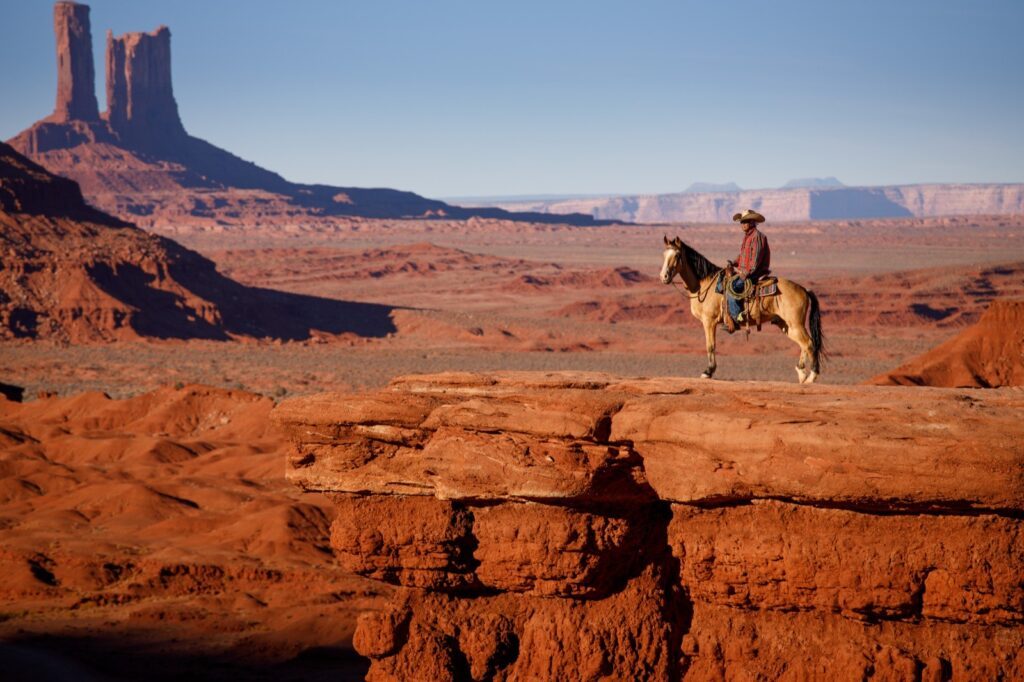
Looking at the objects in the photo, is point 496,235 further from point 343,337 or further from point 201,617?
point 201,617

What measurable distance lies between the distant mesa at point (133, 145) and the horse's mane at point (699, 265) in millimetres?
144588

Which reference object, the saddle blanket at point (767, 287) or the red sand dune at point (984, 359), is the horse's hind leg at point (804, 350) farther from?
the red sand dune at point (984, 359)

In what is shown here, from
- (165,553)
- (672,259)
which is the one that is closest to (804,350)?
(672,259)

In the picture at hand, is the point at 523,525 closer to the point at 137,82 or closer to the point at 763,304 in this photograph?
the point at 763,304

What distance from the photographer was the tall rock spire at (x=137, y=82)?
167375 millimetres

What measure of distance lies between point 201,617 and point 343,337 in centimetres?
4674

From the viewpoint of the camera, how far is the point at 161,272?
67.2 metres

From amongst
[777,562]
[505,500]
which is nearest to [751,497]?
[777,562]

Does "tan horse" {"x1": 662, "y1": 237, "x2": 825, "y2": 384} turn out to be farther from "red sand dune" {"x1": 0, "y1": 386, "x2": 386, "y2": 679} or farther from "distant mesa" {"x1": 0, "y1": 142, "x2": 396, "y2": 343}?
"distant mesa" {"x1": 0, "y1": 142, "x2": 396, "y2": 343}

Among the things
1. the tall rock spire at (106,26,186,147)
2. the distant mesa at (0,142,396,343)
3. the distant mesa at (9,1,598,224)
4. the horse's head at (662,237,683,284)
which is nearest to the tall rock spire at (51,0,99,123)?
the distant mesa at (9,1,598,224)

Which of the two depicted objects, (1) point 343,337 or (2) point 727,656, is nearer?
(2) point 727,656

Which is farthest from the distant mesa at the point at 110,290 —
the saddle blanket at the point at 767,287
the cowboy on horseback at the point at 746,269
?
the saddle blanket at the point at 767,287

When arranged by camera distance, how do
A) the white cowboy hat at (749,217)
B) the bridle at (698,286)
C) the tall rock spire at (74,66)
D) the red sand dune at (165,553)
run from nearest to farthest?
1. the white cowboy hat at (749,217)
2. the bridle at (698,286)
3. the red sand dune at (165,553)
4. the tall rock spire at (74,66)

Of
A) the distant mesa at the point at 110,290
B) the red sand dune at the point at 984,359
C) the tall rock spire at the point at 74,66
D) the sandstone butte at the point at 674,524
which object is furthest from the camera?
the tall rock spire at the point at 74,66
